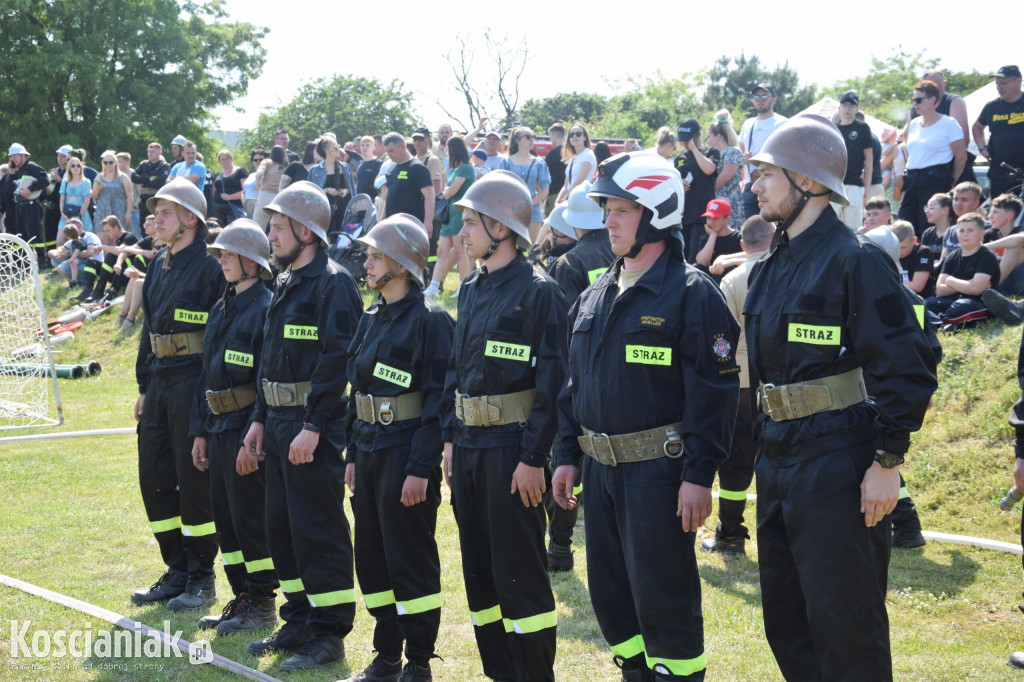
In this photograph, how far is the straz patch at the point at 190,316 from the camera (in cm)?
656

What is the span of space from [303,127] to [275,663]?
49.1 m

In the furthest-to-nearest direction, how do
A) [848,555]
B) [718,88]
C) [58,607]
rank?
[718,88], [58,607], [848,555]

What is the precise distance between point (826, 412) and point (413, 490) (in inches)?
88.8

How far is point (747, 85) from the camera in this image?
6850cm

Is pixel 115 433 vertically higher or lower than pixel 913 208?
lower

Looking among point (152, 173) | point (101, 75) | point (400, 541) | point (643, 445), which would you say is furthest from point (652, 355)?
point (101, 75)

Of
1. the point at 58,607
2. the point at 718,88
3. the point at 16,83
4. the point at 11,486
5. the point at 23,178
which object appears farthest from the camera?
the point at 718,88

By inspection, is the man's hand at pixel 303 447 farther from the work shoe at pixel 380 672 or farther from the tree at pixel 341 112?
the tree at pixel 341 112

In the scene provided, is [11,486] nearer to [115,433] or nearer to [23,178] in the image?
[115,433]

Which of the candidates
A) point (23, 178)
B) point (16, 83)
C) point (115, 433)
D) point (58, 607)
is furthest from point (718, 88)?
point (58, 607)

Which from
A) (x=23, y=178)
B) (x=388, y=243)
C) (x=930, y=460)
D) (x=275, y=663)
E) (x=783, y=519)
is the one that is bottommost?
(x=275, y=663)

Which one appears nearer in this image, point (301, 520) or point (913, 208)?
point (301, 520)

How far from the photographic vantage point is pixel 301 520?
5457 millimetres

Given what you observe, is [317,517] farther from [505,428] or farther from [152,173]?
[152,173]
